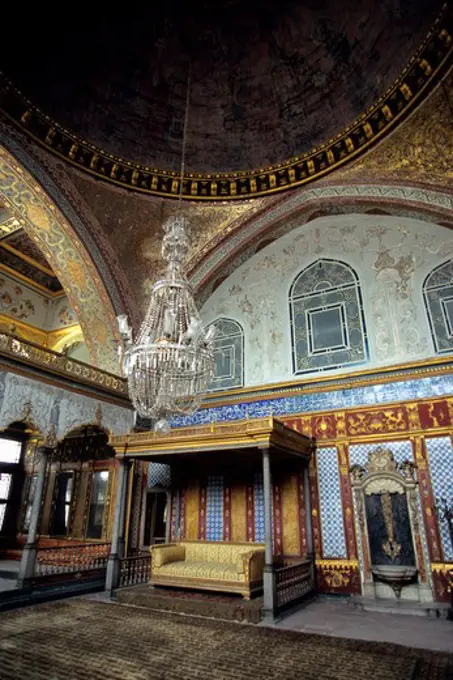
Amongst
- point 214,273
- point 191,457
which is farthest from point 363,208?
point 191,457

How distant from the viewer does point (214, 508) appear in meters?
8.91

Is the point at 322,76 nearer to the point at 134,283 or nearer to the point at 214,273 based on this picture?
the point at 214,273

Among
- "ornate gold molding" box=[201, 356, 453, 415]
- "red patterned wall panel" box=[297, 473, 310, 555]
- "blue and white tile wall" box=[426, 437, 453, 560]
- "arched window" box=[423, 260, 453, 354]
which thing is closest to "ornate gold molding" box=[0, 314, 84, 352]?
"ornate gold molding" box=[201, 356, 453, 415]

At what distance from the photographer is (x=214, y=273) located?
1056 cm

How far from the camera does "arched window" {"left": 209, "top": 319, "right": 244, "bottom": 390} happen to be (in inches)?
387

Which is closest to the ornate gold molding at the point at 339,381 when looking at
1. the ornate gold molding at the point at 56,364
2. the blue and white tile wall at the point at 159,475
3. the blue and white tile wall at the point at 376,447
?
the blue and white tile wall at the point at 376,447

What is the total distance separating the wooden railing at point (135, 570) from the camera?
758cm

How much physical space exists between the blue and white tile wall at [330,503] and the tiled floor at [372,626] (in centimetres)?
99

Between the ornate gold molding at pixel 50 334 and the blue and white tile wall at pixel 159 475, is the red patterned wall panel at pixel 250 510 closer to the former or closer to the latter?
the blue and white tile wall at pixel 159 475

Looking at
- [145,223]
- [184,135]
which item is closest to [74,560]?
[145,223]

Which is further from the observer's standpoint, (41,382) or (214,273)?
(214,273)

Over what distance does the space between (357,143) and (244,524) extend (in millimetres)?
7644

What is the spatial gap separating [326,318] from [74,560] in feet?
23.1

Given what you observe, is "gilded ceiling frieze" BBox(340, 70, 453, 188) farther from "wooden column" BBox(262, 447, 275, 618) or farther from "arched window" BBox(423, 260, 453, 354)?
"wooden column" BBox(262, 447, 275, 618)
